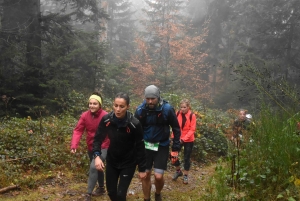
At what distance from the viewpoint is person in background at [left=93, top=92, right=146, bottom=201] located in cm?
412

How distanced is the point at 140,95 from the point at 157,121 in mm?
19930

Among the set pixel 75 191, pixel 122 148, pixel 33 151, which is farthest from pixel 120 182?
pixel 33 151

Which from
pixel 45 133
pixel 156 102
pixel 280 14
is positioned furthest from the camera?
pixel 280 14

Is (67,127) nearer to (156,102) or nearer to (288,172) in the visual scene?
(156,102)

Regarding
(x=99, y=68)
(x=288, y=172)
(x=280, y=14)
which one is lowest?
(x=288, y=172)

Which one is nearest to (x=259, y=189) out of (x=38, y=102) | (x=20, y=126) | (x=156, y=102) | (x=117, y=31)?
(x=156, y=102)

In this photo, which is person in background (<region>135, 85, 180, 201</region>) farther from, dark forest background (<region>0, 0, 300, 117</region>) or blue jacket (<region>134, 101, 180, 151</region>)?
dark forest background (<region>0, 0, 300, 117</region>)

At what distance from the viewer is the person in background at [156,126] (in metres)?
4.90

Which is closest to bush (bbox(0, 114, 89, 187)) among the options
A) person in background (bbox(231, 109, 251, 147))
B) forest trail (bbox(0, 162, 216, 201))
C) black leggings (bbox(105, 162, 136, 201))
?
forest trail (bbox(0, 162, 216, 201))

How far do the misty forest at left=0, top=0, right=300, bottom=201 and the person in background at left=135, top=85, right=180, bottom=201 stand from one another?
0.93 m

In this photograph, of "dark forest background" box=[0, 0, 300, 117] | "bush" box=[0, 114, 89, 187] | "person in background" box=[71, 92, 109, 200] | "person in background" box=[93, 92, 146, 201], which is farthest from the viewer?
"dark forest background" box=[0, 0, 300, 117]

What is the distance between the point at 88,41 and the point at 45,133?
6.86 metres

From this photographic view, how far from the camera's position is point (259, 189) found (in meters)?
4.26

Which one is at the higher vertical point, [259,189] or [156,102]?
[156,102]
